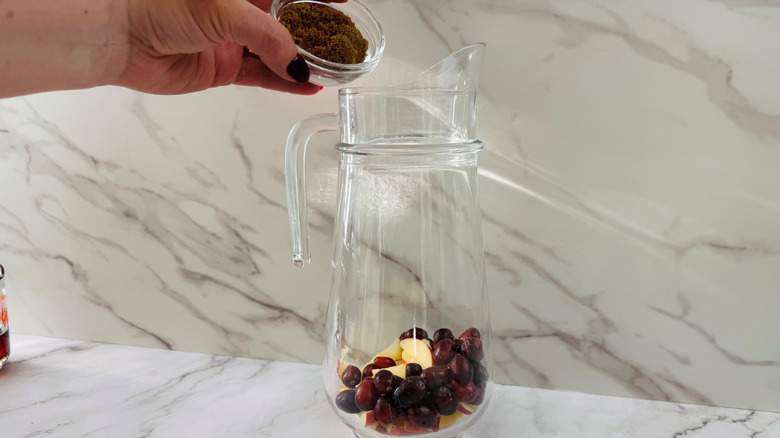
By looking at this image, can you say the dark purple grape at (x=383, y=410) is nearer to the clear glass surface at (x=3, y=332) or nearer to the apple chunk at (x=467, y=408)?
the apple chunk at (x=467, y=408)

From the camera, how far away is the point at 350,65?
0.59 meters

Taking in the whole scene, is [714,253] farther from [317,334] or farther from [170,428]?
[170,428]

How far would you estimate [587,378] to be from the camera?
29.5 inches

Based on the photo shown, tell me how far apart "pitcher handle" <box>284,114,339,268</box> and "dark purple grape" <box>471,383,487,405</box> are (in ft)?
0.73

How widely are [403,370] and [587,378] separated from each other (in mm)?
304

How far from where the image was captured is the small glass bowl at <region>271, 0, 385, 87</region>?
0.59m

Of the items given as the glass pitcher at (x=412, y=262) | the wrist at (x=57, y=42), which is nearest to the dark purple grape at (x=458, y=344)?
the glass pitcher at (x=412, y=262)

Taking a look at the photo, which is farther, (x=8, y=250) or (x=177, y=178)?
(x=8, y=250)

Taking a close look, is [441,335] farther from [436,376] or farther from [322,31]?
[322,31]

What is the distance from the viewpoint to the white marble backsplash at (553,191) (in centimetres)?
66

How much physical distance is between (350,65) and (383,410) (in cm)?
33

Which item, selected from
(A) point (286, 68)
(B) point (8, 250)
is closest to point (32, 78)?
(A) point (286, 68)

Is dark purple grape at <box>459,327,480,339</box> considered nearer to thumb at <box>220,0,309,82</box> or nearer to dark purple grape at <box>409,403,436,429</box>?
dark purple grape at <box>409,403,436,429</box>

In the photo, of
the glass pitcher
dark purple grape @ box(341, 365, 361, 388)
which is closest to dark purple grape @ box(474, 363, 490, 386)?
the glass pitcher
